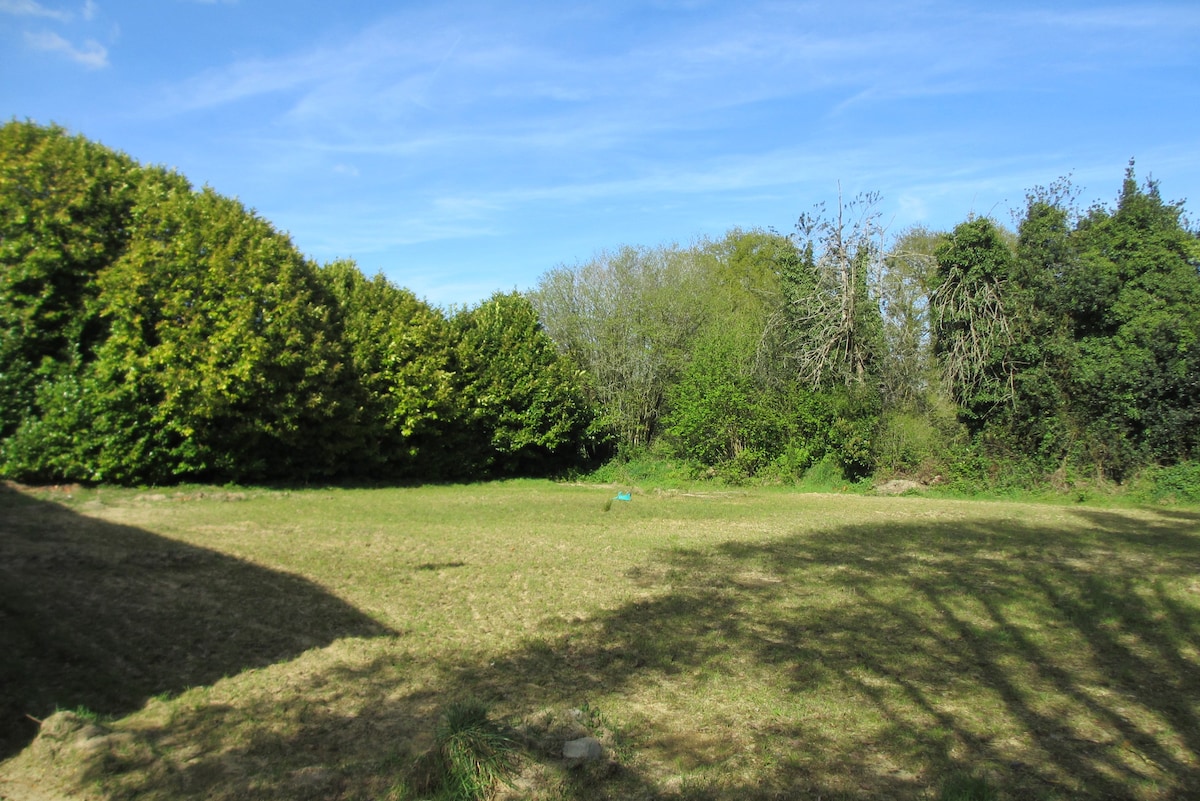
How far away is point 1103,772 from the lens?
13.9 ft

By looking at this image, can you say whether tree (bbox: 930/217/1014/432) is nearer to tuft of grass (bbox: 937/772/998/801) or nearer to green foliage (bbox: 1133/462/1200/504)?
green foliage (bbox: 1133/462/1200/504)

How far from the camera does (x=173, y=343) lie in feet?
48.8

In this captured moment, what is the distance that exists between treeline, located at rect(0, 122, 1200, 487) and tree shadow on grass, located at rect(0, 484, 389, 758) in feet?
18.7

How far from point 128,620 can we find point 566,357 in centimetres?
1760

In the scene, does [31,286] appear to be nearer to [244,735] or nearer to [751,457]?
[244,735]

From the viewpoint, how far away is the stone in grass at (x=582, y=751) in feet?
13.9

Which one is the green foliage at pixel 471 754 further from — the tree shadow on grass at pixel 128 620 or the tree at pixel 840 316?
the tree at pixel 840 316

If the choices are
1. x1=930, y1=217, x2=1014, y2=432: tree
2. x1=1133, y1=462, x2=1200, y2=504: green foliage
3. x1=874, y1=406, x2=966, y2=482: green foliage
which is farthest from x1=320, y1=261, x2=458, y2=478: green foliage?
x1=1133, y1=462, x2=1200, y2=504: green foliage

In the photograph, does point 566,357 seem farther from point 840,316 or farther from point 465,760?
point 465,760

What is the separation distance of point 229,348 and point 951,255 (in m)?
16.8

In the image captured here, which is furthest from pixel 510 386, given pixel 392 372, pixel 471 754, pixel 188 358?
pixel 471 754

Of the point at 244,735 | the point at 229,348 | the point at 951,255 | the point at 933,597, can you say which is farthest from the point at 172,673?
the point at 951,255

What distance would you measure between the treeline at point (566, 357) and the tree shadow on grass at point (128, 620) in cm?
571

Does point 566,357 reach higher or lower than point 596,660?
higher
